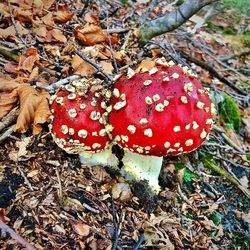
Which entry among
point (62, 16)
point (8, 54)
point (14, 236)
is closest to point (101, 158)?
point (14, 236)

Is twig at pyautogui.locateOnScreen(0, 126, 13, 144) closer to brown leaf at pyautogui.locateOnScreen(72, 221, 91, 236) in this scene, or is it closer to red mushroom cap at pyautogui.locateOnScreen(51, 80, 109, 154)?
red mushroom cap at pyautogui.locateOnScreen(51, 80, 109, 154)

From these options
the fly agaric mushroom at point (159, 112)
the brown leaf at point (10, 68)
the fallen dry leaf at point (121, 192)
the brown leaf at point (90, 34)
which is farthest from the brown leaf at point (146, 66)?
the brown leaf at point (90, 34)

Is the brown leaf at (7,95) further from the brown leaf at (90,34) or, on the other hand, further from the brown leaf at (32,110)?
the brown leaf at (90,34)

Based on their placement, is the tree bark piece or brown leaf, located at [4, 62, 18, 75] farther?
the tree bark piece

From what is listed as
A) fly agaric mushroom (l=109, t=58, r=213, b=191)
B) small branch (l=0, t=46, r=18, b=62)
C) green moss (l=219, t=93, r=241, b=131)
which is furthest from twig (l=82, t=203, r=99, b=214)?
green moss (l=219, t=93, r=241, b=131)

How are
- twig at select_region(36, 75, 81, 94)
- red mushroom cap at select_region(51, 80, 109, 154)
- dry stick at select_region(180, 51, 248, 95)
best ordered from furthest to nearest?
dry stick at select_region(180, 51, 248, 95)
twig at select_region(36, 75, 81, 94)
red mushroom cap at select_region(51, 80, 109, 154)
